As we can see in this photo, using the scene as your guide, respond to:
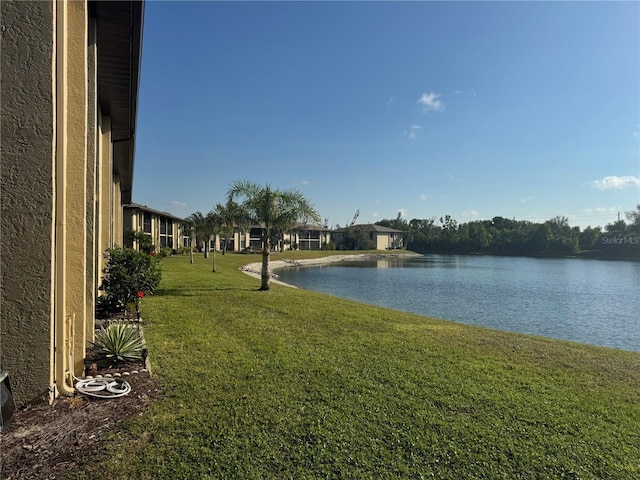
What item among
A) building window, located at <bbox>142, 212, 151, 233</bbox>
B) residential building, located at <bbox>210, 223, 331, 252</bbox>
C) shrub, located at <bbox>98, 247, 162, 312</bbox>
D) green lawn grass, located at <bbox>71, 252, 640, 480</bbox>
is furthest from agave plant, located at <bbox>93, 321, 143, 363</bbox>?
residential building, located at <bbox>210, 223, 331, 252</bbox>

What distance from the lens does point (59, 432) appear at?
3455 mm

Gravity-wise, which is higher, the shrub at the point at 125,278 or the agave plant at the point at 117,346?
the shrub at the point at 125,278

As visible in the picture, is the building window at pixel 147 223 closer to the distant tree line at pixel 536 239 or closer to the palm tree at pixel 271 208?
the palm tree at pixel 271 208

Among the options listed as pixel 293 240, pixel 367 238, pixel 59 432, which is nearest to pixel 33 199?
pixel 59 432

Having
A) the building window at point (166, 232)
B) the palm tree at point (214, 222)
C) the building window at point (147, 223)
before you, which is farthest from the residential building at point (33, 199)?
the building window at point (166, 232)

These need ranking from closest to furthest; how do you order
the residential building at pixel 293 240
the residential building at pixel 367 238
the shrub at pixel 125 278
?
the shrub at pixel 125 278 < the residential building at pixel 293 240 < the residential building at pixel 367 238

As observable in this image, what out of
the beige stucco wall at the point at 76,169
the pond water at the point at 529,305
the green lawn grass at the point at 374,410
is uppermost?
the beige stucco wall at the point at 76,169

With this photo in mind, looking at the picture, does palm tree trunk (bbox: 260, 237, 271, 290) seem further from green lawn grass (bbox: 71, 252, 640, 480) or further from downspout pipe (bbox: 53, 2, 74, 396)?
downspout pipe (bbox: 53, 2, 74, 396)

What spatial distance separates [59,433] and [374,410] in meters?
3.09

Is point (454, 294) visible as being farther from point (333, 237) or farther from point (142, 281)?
point (333, 237)

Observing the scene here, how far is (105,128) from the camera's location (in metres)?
9.52

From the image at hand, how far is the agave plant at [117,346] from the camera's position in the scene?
528cm

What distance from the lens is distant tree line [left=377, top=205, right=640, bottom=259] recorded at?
81.6 meters

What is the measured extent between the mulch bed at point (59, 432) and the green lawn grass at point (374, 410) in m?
0.19
